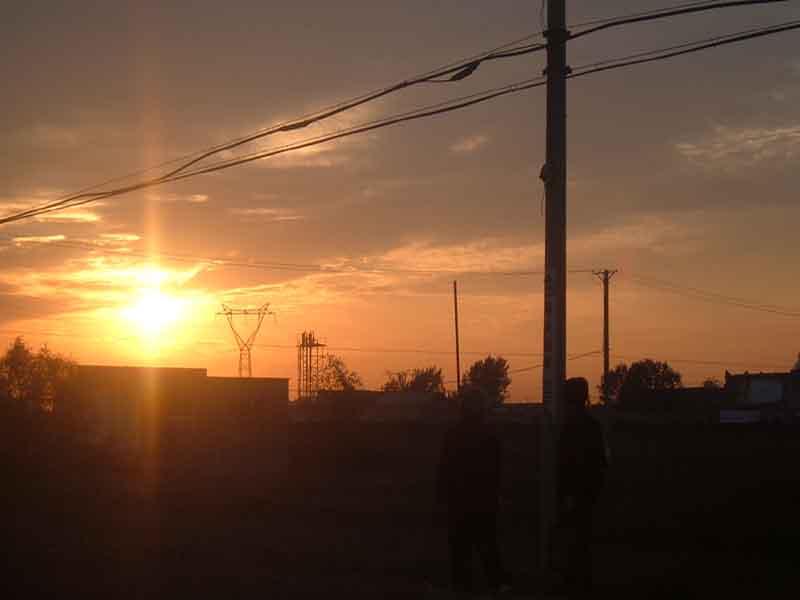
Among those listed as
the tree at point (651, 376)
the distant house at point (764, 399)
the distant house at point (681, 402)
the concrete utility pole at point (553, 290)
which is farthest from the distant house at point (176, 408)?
the tree at point (651, 376)

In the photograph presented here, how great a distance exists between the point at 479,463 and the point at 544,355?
1.43m

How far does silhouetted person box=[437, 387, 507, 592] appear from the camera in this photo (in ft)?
33.8

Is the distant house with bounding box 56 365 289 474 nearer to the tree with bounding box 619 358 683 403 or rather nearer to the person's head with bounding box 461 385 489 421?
the person's head with bounding box 461 385 489 421

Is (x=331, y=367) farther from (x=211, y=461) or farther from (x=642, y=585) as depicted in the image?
(x=642, y=585)

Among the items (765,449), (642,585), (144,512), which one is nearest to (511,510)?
(144,512)

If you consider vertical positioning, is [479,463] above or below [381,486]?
above

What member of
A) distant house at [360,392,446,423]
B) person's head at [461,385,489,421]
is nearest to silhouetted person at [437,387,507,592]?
person's head at [461,385,489,421]

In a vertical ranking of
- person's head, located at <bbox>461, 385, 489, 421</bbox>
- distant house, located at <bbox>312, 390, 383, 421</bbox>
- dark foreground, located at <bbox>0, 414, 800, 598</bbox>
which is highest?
person's head, located at <bbox>461, 385, 489, 421</bbox>

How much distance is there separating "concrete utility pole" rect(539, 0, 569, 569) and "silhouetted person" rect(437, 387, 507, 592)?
62 cm

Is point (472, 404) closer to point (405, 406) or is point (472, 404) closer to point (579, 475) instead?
point (579, 475)

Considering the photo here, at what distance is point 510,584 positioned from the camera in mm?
10188

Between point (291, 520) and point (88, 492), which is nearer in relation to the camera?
point (291, 520)

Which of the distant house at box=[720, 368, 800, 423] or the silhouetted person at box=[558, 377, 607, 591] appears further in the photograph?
the distant house at box=[720, 368, 800, 423]

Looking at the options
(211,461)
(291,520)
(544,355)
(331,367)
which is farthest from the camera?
(331,367)
